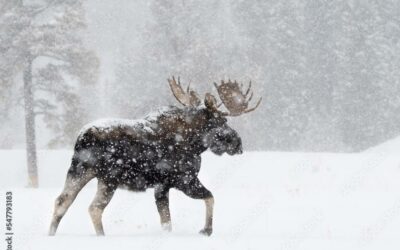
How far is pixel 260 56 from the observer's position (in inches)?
1726

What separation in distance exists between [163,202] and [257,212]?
3.91m

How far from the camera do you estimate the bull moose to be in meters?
8.26

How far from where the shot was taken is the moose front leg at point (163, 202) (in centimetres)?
867

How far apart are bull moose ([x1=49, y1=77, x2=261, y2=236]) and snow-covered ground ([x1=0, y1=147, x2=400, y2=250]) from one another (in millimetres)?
502

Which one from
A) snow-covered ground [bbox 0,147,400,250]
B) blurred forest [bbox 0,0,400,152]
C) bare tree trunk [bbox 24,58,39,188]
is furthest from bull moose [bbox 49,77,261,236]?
blurred forest [bbox 0,0,400,152]

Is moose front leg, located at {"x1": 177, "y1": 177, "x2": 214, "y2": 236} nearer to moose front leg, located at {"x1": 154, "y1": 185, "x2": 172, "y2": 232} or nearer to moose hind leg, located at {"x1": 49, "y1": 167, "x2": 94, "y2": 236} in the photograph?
moose front leg, located at {"x1": 154, "y1": 185, "x2": 172, "y2": 232}

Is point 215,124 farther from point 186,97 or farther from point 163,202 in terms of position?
point 163,202

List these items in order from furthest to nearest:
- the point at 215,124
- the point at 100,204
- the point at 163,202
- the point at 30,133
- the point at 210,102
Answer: the point at 30,133 → the point at 215,124 → the point at 210,102 → the point at 163,202 → the point at 100,204

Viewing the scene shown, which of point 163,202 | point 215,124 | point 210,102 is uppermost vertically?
point 210,102

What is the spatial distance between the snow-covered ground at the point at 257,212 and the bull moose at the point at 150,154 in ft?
1.65

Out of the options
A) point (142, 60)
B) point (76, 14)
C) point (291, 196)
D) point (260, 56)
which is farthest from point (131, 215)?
point (260, 56)

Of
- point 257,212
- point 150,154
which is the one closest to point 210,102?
point 150,154

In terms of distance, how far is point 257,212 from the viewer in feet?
40.2

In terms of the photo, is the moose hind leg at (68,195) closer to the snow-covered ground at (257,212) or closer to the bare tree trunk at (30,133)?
the snow-covered ground at (257,212)
